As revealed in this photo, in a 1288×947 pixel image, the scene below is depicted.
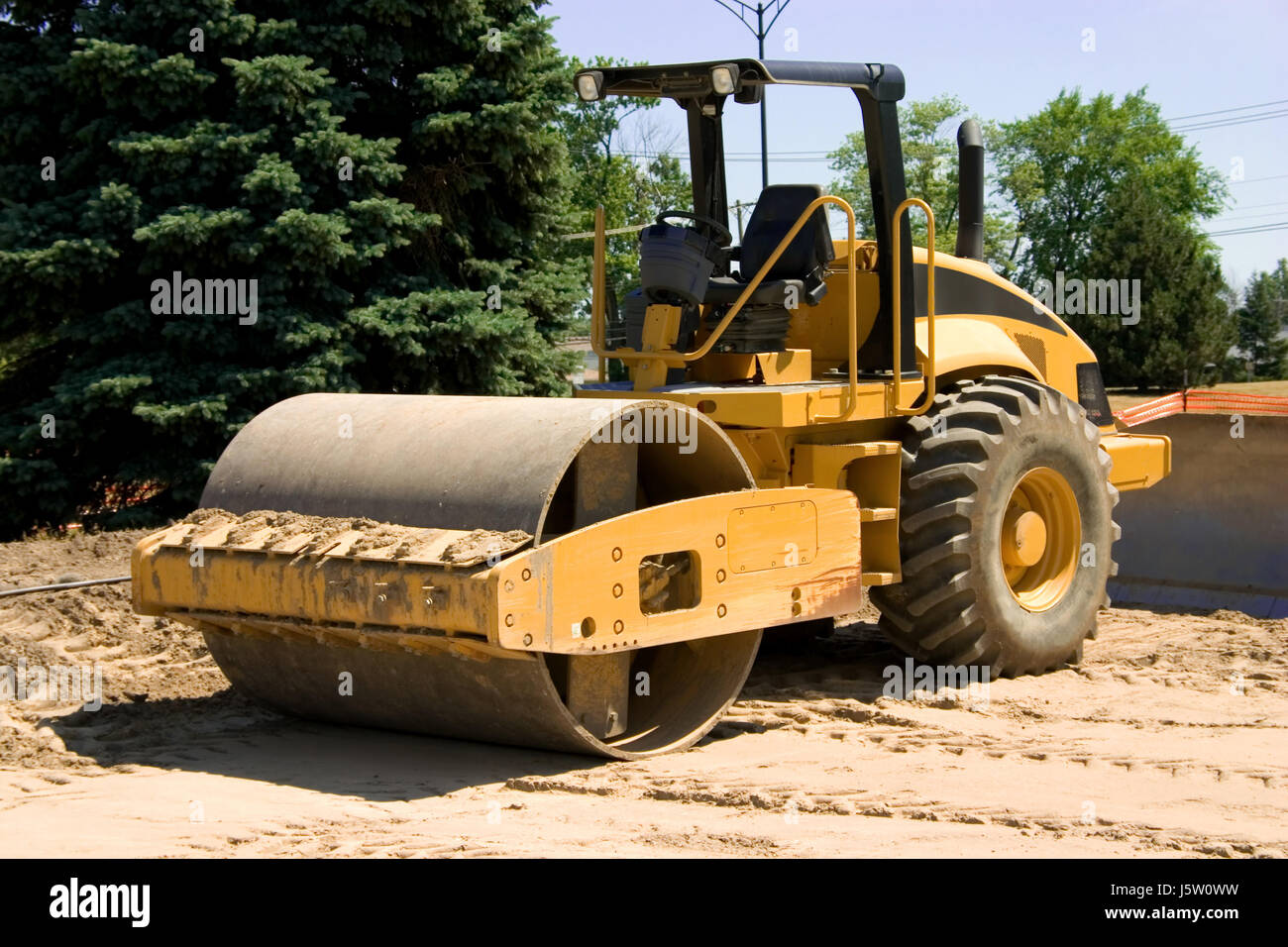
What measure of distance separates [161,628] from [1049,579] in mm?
5078

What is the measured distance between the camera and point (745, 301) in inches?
307

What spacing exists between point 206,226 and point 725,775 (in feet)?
27.0

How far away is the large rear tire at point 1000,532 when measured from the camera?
7898 mm

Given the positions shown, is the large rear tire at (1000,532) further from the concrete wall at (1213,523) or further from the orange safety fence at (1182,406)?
the concrete wall at (1213,523)

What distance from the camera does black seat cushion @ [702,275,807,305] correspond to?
7.96 metres

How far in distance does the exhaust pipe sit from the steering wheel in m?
1.86

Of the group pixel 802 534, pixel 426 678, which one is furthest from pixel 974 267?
pixel 426 678

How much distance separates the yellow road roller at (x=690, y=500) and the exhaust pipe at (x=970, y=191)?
4 cm

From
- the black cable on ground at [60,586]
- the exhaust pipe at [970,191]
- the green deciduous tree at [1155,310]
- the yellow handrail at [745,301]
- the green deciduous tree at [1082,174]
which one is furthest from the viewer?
the green deciduous tree at [1082,174]

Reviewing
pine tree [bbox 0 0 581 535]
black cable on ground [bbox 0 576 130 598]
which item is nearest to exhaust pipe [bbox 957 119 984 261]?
black cable on ground [bbox 0 576 130 598]

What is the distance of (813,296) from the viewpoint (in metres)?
8.14

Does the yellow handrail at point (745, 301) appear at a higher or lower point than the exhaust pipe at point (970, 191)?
lower

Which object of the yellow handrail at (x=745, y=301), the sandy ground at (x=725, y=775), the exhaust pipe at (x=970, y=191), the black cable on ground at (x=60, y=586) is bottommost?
the sandy ground at (x=725, y=775)

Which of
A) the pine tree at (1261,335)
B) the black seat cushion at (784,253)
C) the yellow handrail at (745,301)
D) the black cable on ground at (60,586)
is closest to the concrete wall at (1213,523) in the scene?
the black seat cushion at (784,253)
